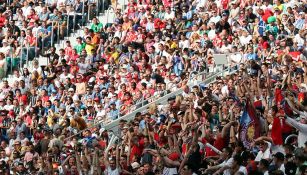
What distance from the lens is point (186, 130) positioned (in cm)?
2784

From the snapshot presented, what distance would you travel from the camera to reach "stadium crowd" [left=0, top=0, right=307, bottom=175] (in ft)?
86.6

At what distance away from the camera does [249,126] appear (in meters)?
26.8

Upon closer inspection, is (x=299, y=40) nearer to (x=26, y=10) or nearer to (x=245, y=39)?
(x=245, y=39)

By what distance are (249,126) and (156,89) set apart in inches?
272

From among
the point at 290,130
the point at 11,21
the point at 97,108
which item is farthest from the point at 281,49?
the point at 11,21

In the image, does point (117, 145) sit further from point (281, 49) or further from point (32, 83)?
point (32, 83)

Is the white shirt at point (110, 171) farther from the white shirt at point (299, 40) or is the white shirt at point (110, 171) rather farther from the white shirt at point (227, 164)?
the white shirt at point (299, 40)

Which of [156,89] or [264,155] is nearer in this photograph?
[264,155]

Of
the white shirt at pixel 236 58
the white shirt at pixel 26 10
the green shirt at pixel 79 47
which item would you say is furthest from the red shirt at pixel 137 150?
the white shirt at pixel 26 10

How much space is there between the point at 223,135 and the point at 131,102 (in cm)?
671

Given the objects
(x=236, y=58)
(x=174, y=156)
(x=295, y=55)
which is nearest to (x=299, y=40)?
(x=295, y=55)

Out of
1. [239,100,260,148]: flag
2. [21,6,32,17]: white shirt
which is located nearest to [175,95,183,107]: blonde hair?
[239,100,260,148]: flag

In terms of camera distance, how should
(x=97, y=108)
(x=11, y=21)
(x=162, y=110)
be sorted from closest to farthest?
1. (x=162, y=110)
2. (x=97, y=108)
3. (x=11, y=21)

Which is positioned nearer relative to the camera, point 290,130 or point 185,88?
point 290,130
